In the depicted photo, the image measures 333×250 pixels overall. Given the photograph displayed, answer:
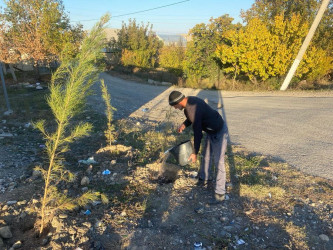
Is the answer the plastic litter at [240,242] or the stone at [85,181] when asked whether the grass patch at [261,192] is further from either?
the stone at [85,181]

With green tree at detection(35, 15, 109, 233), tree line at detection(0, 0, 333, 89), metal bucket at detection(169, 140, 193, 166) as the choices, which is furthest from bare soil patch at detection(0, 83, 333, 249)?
tree line at detection(0, 0, 333, 89)

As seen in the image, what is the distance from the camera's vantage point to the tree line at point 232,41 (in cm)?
1279

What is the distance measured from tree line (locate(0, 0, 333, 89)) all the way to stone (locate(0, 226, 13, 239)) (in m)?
8.52

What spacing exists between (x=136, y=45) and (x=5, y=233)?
79.6 feet

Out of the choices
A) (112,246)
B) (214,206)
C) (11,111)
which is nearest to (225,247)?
(214,206)

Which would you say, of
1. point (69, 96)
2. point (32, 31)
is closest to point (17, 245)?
point (69, 96)

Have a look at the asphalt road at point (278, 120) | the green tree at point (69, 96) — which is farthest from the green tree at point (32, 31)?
the green tree at point (69, 96)

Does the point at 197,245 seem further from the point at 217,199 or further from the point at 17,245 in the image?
the point at 17,245

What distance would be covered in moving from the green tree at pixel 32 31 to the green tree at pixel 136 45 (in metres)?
11.5

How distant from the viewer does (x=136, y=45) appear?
2498cm

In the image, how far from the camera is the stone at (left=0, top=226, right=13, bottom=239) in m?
2.70

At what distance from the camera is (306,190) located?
396 centimetres

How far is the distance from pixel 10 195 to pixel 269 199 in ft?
12.9

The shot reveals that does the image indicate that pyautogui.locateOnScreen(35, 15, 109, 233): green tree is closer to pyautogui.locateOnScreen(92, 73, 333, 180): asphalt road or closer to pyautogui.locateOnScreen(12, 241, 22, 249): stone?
pyautogui.locateOnScreen(12, 241, 22, 249): stone
